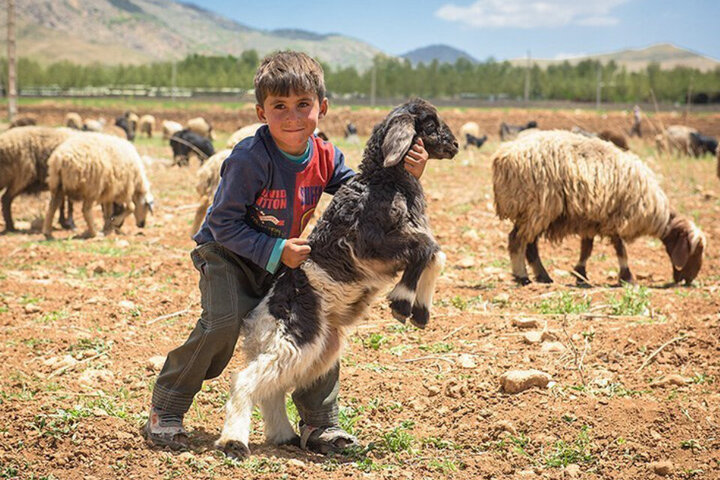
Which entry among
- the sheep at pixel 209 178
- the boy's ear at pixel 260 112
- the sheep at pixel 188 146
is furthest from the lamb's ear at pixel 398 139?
the sheep at pixel 188 146

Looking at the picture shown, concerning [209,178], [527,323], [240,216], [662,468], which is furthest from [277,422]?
[209,178]

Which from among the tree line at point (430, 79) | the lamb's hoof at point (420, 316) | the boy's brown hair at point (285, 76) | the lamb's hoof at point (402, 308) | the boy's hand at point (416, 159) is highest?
the tree line at point (430, 79)

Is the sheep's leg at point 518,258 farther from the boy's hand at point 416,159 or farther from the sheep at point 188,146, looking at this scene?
the sheep at point 188,146

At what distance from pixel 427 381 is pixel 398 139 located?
213 centimetres

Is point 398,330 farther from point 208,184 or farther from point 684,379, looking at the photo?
point 208,184

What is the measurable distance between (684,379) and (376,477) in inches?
93.3

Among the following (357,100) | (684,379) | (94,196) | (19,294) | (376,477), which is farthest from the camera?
(357,100)

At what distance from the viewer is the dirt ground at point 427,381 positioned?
3795mm

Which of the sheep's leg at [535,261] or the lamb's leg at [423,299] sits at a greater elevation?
the lamb's leg at [423,299]

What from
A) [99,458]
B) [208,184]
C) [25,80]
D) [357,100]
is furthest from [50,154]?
[25,80]

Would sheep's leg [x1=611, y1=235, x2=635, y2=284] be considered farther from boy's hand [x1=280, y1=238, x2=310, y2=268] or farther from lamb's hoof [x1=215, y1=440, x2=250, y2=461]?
lamb's hoof [x1=215, y1=440, x2=250, y2=461]

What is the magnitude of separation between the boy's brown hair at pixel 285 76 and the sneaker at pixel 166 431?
5.81ft

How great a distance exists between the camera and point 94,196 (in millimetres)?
11750

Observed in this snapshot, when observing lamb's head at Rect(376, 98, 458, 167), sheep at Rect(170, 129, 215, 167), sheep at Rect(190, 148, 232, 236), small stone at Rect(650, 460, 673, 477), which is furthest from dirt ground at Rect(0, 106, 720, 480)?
sheep at Rect(170, 129, 215, 167)
